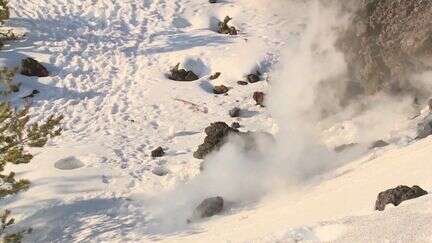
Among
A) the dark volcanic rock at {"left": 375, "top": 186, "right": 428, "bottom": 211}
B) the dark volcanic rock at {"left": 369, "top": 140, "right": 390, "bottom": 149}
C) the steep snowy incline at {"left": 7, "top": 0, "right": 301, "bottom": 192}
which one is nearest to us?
the dark volcanic rock at {"left": 375, "top": 186, "right": 428, "bottom": 211}

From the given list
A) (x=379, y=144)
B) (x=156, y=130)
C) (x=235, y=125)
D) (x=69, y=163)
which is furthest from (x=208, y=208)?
(x=156, y=130)

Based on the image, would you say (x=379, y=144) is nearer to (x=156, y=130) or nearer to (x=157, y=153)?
(x=157, y=153)

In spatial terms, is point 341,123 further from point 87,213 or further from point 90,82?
point 90,82

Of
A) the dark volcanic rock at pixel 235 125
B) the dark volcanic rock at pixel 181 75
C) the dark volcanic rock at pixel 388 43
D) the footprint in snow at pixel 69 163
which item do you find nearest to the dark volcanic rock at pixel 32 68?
the dark volcanic rock at pixel 181 75

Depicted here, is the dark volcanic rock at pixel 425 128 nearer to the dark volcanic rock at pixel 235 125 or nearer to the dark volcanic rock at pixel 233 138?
the dark volcanic rock at pixel 233 138

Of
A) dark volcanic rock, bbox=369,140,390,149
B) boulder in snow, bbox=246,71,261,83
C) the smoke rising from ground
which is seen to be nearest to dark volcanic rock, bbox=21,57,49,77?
boulder in snow, bbox=246,71,261,83

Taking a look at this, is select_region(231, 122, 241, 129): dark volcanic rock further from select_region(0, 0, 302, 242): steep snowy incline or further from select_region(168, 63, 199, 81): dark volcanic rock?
select_region(168, 63, 199, 81): dark volcanic rock
